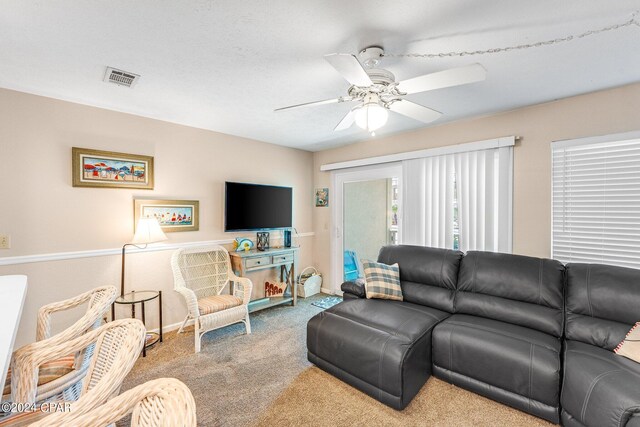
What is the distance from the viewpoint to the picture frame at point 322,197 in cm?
471

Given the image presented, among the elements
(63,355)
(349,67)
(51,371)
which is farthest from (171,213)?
(349,67)

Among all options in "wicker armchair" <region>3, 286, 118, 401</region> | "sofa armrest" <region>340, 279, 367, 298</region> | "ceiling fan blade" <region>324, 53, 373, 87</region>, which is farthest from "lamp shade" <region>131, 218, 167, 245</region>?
"ceiling fan blade" <region>324, 53, 373, 87</region>

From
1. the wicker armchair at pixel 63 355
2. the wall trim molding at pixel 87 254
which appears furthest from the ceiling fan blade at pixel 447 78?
the wall trim molding at pixel 87 254

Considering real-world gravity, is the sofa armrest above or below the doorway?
below

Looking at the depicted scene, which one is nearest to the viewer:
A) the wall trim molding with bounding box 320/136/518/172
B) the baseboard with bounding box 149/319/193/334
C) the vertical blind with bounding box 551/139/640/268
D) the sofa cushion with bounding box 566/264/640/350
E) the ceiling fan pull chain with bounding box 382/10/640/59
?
the ceiling fan pull chain with bounding box 382/10/640/59

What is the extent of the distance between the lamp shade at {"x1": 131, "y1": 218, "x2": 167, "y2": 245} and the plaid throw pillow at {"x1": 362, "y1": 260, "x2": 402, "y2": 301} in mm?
2154

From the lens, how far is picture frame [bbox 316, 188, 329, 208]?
4707 millimetres

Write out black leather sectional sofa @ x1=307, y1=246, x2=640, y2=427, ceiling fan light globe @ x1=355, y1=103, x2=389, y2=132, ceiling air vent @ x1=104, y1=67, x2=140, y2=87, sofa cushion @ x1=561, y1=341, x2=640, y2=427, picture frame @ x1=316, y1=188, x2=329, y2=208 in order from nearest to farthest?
1. sofa cushion @ x1=561, y1=341, x2=640, y2=427
2. black leather sectional sofa @ x1=307, y1=246, x2=640, y2=427
3. ceiling fan light globe @ x1=355, y1=103, x2=389, y2=132
4. ceiling air vent @ x1=104, y1=67, x2=140, y2=87
5. picture frame @ x1=316, y1=188, x2=329, y2=208

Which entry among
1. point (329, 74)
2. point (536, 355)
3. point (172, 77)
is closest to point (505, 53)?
point (329, 74)

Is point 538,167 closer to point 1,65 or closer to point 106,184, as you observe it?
point 106,184

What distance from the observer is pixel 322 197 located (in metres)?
4.76

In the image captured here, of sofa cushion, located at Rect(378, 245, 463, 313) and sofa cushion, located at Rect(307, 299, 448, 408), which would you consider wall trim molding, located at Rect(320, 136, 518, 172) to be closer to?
sofa cushion, located at Rect(378, 245, 463, 313)

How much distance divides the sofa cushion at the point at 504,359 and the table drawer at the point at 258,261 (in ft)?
7.42

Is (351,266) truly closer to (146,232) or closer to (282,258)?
(282,258)
